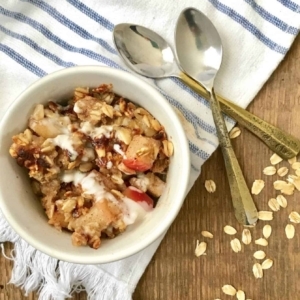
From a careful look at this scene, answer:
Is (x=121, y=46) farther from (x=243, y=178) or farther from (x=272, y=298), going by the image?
(x=272, y=298)

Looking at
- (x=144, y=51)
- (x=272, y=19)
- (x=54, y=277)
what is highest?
(x=272, y=19)

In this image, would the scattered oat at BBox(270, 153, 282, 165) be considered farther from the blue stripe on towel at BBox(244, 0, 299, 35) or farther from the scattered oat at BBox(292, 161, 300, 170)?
the blue stripe on towel at BBox(244, 0, 299, 35)

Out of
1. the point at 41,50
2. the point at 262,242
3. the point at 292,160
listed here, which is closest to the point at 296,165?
the point at 292,160

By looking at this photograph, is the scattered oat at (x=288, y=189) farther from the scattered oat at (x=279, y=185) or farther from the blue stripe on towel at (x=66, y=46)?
the blue stripe on towel at (x=66, y=46)

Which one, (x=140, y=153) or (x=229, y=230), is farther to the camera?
(x=229, y=230)

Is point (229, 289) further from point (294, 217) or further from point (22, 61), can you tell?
point (22, 61)

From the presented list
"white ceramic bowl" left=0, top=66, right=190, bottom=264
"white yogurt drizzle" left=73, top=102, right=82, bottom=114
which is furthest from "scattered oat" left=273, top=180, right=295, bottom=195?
"white yogurt drizzle" left=73, top=102, right=82, bottom=114
